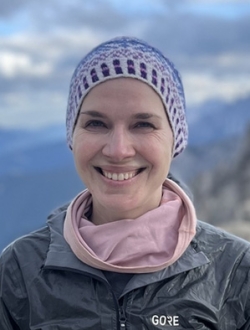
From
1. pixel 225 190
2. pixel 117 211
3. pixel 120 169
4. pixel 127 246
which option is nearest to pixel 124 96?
pixel 120 169

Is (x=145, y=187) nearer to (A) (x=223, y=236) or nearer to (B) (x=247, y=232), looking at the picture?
(A) (x=223, y=236)

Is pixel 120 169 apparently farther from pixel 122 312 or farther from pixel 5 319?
pixel 5 319

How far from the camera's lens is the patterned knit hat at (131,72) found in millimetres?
2244

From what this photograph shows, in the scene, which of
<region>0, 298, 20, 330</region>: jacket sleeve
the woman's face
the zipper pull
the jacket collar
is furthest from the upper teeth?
<region>0, 298, 20, 330</region>: jacket sleeve

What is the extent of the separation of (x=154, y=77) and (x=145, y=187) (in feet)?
1.17

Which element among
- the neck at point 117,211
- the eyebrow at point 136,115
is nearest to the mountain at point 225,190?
the neck at point 117,211

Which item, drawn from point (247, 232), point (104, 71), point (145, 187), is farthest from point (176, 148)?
point (247, 232)

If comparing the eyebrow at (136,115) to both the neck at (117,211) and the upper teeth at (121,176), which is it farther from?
the neck at (117,211)

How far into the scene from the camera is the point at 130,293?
87.1 inches

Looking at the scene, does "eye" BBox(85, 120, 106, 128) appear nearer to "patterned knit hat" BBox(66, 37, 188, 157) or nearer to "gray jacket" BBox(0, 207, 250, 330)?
"patterned knit hat" BBox(66, 37, 188, 157)

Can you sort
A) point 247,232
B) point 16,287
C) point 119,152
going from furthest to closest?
point 247,232 < point 16,287 < point 119,152

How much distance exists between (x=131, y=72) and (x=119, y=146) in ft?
0.80

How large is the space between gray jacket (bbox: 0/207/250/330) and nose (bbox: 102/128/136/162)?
37 cm

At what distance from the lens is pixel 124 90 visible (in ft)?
7.30
